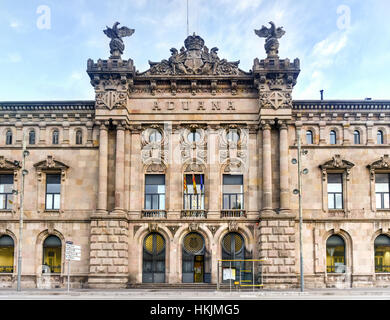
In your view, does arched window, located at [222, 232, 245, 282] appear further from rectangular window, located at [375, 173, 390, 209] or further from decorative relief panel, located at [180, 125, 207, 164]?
rectangular window, located at [375, 173, 390, 209]

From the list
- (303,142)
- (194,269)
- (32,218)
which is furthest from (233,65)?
(32,218)

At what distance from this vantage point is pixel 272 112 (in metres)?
43.0

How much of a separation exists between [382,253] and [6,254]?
99.6 feet

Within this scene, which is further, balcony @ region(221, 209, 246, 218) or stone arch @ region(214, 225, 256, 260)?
A: balcony @ region(221, 209, 246, 218)

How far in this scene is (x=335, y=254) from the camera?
43.2m

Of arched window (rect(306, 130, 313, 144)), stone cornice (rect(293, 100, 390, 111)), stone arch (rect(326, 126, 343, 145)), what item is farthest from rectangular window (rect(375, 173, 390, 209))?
arched window (rect(306, 130, 313, 144))

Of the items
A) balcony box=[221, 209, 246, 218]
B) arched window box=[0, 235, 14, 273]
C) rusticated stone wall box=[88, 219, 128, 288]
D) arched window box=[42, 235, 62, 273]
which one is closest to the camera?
rusticated stone wall box=[88, 219, 128, 288]

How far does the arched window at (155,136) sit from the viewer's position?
44125 mm

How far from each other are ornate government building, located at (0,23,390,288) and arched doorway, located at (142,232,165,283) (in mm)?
80

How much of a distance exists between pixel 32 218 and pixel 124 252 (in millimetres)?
8281

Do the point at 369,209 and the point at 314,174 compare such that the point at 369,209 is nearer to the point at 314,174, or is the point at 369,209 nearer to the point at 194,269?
the point at 314,174

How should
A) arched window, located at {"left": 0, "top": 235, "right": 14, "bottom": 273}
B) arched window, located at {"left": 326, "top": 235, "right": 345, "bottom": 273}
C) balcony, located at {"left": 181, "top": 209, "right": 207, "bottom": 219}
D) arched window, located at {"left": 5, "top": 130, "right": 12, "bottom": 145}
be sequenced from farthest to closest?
arched window, located at {"left": 5, "top": 130, "right": 12, "bottom": 145} → arched window, located at {"left": 0, "top": 235, "right": 14, "bottom": 273} → arched window, located at {"left": 326, "top": 235, "right": 345, "bottom": 273} → balcony, located at {"left": 181, "top": 209, "right": 207, "bottom": 219}

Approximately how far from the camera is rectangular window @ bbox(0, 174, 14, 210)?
4391 centimetres

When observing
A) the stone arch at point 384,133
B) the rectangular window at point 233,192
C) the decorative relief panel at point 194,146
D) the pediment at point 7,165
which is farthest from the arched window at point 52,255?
the stone arch at point 384,133
